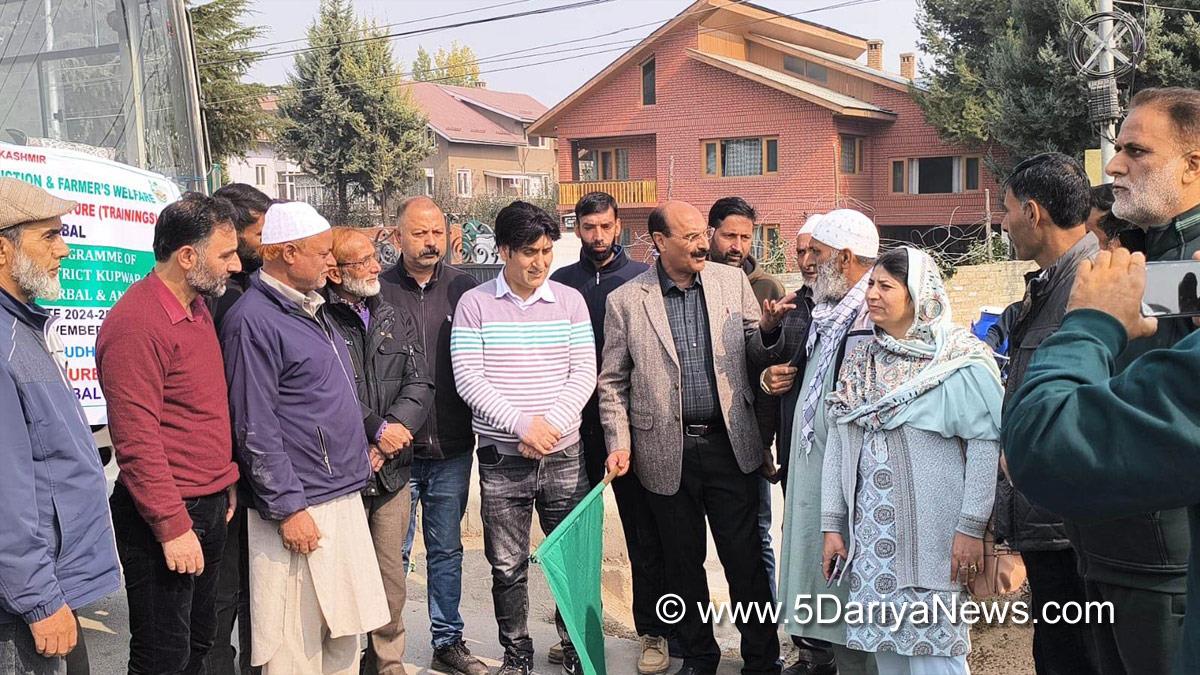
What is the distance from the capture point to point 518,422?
15.0 feet

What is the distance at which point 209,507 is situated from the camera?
3850mm

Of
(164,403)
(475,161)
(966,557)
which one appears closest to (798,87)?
(475,161)

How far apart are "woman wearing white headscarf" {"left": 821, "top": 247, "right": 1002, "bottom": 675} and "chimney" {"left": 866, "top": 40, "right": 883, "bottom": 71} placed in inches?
1371

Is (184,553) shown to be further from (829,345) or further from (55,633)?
(829,345)

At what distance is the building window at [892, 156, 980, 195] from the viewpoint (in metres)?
31.0

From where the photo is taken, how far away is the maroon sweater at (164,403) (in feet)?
11.7

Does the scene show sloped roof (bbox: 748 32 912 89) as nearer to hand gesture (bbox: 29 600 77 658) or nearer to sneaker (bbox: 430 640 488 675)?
sneaker (bbox: 430 640 488 675)

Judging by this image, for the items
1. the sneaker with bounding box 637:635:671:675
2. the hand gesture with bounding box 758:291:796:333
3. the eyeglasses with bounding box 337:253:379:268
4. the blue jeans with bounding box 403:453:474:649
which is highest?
the eyeglasses with bounding box 337:253:379:268

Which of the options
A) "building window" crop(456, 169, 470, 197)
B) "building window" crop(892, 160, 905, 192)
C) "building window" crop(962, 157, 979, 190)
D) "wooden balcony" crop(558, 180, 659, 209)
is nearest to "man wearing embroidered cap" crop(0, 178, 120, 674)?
"building window" crop(962, 157, 979, 190)

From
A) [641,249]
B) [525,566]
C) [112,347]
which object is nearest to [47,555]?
[112,347]

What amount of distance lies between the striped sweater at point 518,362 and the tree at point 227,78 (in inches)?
966

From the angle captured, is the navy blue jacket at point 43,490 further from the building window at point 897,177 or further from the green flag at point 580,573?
the building window at point 897,177

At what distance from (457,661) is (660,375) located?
1657 mm

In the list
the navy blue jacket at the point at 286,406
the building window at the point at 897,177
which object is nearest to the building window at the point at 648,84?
the building window at the point at 897,177
